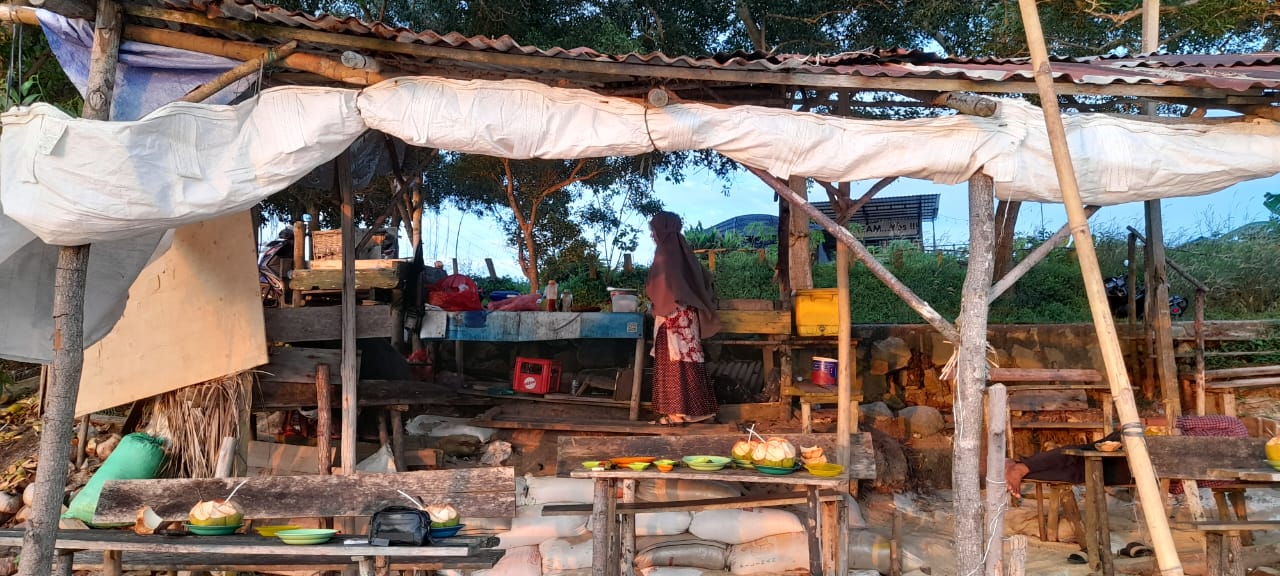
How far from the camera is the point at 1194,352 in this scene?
391 inches

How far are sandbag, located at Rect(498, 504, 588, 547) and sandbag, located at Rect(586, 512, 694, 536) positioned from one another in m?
0.11

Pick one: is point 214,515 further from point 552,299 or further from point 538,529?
point 552,299

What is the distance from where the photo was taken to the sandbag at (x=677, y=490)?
24.2 feet

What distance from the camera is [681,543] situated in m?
6.75

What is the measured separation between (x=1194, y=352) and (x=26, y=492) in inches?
429

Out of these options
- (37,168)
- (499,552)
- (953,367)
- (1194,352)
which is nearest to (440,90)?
(37,168)

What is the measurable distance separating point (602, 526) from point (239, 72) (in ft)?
10.6

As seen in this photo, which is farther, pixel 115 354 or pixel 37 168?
pixel 115 354

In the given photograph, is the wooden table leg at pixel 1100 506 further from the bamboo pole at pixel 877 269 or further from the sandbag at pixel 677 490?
the sandbag at pixel 677 490

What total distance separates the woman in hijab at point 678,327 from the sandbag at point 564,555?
163 cm

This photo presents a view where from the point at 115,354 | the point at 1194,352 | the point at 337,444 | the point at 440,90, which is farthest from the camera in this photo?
the point at 1194,352

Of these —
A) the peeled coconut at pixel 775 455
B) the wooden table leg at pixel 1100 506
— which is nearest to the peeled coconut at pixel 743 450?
the peeled coconut at pixel 775 455

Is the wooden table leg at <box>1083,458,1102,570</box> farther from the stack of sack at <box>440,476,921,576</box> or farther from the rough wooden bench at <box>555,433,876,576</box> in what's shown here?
the rough wooden bench at <box>555,433,876,576</box>

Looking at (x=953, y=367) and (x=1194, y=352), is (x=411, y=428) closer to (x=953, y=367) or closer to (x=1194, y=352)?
(x=953, y=367)
